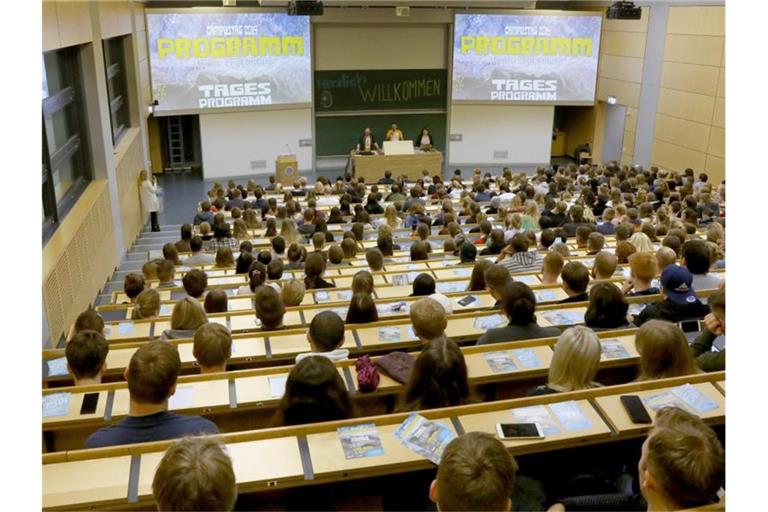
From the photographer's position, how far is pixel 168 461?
2.11 meters

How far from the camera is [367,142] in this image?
16.5 meters

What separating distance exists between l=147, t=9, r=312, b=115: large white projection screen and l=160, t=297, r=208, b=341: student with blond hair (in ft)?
37.1

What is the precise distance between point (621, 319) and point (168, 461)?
3.22 meters

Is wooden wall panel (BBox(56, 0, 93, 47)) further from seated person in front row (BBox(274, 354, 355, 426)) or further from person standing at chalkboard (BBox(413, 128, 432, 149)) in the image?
person standing at chalkboard (BBox(413, 128, 432, 149))

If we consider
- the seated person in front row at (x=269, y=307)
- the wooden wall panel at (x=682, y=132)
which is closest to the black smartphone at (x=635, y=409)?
the seated person in front row at (x=269, y=307)

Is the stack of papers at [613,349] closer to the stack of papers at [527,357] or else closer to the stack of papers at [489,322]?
the stack of papers at [527,357]

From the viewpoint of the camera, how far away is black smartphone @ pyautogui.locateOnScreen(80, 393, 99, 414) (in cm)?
344

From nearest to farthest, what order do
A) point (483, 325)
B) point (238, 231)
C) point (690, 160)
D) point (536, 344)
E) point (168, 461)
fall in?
point (168, 461) → point (536, 344) → point (483, 325) → point (238, 231) → point (690, 160)

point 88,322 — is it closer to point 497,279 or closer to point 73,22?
point 497,279

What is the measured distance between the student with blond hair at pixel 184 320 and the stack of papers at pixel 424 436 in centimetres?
207

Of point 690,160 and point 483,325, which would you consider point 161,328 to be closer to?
point 483,325

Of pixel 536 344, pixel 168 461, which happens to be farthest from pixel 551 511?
pixel 536 344

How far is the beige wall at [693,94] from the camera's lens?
13305 millimetres

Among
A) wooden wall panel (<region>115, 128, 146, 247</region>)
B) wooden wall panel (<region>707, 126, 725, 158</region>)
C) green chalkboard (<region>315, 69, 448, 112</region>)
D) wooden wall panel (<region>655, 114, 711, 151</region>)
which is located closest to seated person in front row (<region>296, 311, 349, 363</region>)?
wooden wall panel (<region>115, 128, 146, 247</region>)
